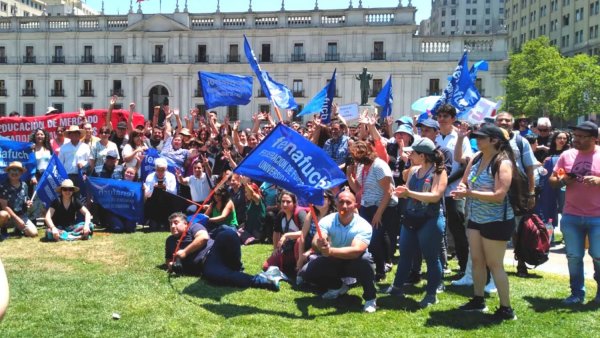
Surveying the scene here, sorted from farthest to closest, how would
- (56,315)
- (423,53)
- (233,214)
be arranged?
(423,53), (233,214), (56,315)

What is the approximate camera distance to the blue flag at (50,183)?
35.7ft

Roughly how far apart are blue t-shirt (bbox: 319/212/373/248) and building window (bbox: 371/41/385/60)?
5031 cm

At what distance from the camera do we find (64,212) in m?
10.7

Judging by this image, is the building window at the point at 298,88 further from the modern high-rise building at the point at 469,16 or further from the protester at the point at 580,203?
the modern high-rise building at the point at 469,16

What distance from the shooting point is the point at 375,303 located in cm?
648

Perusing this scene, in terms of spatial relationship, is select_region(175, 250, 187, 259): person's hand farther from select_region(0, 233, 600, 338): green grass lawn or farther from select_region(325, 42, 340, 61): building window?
select_region(325, 42, 340, 61): building window

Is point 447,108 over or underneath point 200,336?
over

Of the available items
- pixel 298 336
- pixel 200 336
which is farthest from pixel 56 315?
pixel 298 336

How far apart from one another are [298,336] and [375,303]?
1.27 m

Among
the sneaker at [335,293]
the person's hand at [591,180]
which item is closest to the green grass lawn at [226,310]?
the sneaker at [335,293]

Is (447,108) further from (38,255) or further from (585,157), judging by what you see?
(38,255)

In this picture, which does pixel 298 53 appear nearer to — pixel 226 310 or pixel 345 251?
pixel 345 251

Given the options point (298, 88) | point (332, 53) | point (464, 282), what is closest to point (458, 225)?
point (464, 282)

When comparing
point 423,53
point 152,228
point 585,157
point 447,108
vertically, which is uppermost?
point 423,53
